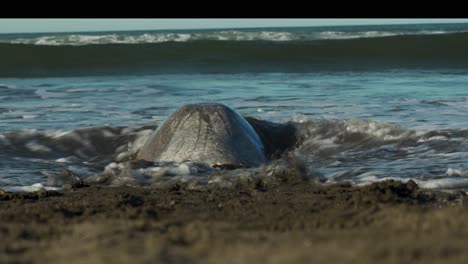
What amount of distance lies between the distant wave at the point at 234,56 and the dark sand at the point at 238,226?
14.2m

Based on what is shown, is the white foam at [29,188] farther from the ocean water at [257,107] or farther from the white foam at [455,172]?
the white foam at [455,172]

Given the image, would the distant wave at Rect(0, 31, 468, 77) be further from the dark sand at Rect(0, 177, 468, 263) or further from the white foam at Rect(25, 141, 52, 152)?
the dark sand at Rect(0, 177, 468, 263)

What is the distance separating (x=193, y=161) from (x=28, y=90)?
7.72 meters

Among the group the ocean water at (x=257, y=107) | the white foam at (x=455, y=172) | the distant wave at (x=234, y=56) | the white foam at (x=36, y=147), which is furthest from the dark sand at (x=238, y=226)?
the distant wave at (x=234, y=56)

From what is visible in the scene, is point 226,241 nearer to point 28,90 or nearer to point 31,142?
point 31,142

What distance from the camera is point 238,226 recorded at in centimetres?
331

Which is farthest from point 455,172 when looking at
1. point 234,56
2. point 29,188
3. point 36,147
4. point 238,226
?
point 234,56

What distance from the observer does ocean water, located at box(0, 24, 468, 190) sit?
6008 mm

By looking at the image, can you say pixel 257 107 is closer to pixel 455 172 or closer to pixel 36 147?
pixel 36 147

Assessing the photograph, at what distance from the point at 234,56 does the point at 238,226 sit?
18.9 m

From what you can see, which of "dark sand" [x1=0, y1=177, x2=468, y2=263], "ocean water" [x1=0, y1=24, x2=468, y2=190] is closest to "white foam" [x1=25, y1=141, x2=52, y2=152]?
"ocean water" [x1=0, y1=24, x2=468, y2=190]

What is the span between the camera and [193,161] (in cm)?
608
